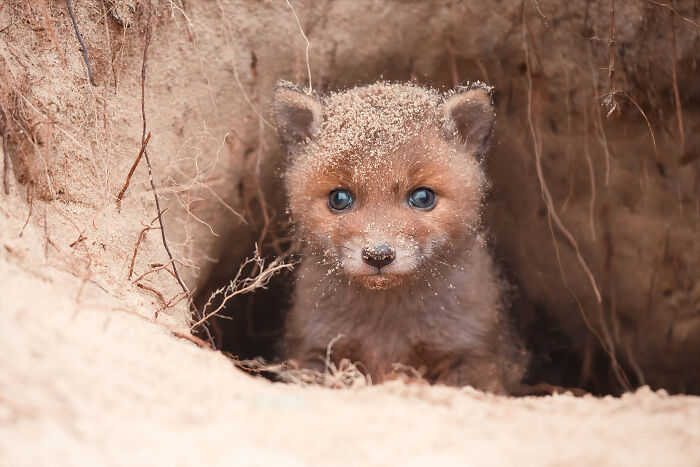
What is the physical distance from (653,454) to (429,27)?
128 inches

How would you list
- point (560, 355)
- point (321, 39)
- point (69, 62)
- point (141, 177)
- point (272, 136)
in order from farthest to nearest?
point (560, 355)
point (272, 136)
point (321, 39)
point (141, 177)
point (69, 62)

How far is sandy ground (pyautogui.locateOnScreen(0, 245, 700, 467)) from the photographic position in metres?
1.68

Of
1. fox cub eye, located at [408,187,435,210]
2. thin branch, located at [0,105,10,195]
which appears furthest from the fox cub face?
thin branch, located at [0,105,10,195]

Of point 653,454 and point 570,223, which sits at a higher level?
point 570,223

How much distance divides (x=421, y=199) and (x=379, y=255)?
0.54 metres

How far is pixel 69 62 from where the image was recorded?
10.7ft

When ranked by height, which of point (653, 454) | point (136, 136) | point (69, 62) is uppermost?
point (69, 62)

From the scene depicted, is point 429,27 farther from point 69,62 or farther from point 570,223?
point 69,62

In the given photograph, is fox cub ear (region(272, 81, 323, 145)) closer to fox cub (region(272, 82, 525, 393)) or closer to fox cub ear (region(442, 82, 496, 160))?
fox cub (region(272, 82, 525, 393))

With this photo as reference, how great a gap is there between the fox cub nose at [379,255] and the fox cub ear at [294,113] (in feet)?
3.15

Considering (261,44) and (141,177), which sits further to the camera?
(261,44)

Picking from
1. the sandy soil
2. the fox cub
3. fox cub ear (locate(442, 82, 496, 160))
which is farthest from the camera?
fox cub ear (locate(442, 82, 496, 160))

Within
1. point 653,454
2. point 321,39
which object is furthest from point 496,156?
point 653,454

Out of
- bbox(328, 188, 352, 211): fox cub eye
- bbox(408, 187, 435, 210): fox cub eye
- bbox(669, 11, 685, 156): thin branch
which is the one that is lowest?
bbox(328, 188, 352, 211): fox cub eye
